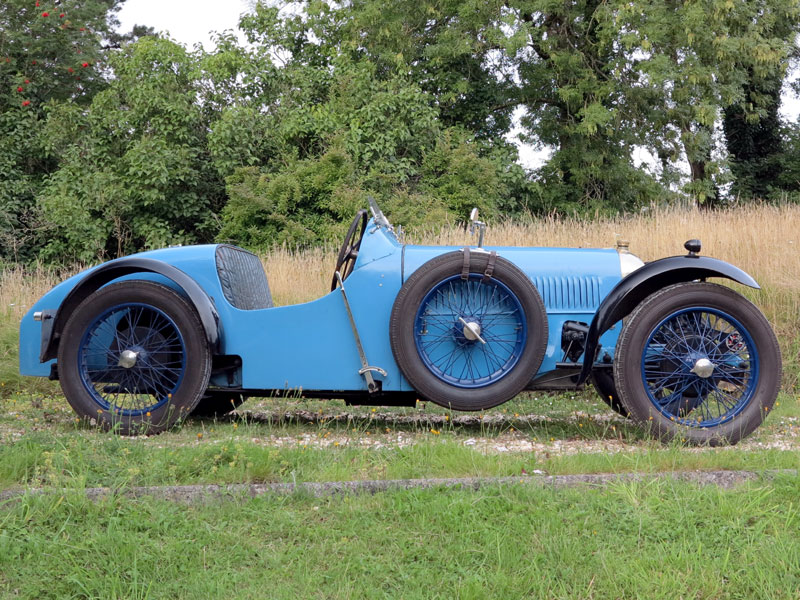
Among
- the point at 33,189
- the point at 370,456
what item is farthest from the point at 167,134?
the point at 370,456

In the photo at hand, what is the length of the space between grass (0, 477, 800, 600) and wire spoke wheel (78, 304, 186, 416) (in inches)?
65.9

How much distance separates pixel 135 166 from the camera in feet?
57.4

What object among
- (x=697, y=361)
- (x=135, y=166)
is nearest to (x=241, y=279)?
(x=697, y=361)

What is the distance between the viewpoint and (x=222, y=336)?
4926 mm

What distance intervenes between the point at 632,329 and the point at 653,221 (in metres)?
7.16

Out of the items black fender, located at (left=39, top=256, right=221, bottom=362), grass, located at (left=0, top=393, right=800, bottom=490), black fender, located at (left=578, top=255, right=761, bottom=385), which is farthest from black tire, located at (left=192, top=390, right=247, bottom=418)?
black fender, located at (left=578, top=255, right=761, bottom=385)

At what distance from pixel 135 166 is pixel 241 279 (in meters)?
13.3

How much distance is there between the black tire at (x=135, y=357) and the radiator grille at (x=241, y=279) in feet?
1.17

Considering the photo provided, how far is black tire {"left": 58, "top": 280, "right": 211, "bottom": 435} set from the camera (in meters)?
4.83

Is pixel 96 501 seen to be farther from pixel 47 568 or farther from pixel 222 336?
pixel 222 336

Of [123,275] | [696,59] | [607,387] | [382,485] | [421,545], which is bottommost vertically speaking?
[421,545]

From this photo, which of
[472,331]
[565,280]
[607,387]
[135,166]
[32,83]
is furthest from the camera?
[32,83]

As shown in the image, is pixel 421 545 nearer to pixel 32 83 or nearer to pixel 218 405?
pixel 218 405

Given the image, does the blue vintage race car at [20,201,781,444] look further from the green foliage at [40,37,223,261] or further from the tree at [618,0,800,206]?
the tree at [618,0,800,206]
